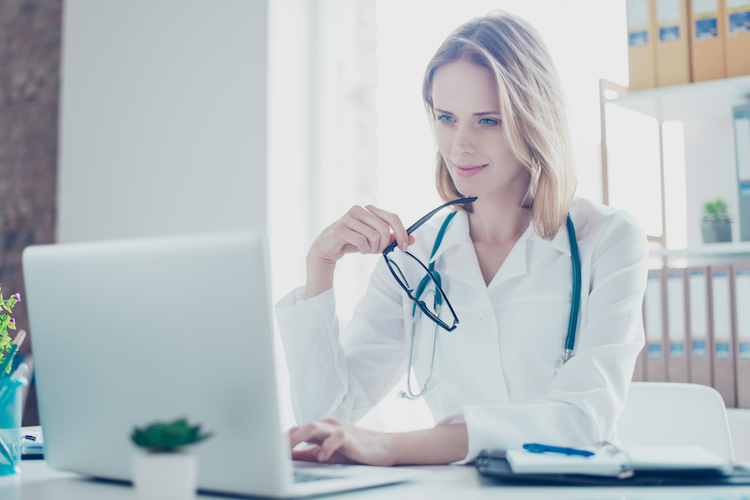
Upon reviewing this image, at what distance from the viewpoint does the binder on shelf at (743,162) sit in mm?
1736

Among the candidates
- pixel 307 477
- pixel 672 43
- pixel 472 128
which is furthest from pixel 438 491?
pixel 672 43

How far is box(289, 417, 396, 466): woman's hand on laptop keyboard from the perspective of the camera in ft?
2.80

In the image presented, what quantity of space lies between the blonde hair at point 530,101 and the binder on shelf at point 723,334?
23.9 inches

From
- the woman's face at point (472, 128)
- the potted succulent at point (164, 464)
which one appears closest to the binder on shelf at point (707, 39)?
the woman's face at point (472, 128)

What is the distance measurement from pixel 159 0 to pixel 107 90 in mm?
455

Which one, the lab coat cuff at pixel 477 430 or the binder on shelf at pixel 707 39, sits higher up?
the binder on shelf at pixel 707 39

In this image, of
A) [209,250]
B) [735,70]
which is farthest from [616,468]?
[735,70]

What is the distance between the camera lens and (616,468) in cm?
72

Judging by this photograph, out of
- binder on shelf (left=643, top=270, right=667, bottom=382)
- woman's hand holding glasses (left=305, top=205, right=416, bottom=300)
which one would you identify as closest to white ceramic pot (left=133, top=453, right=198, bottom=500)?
woman's hand holding glasses (left=305, top=205, right=416, bottom=300)

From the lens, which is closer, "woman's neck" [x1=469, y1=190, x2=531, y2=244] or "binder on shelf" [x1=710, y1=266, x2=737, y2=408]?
"woman's neck" [x1=469, y1=190, x2=531, y2=244]

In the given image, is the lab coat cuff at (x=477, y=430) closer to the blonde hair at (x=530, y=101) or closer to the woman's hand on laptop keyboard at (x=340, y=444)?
the woman's hand on laptop keyboard at (x=340, y=444)

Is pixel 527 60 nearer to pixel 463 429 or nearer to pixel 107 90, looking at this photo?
pixel 463 429

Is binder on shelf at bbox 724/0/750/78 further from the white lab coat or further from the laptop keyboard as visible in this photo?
the laptop keyboard

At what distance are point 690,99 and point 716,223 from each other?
1.11ft
